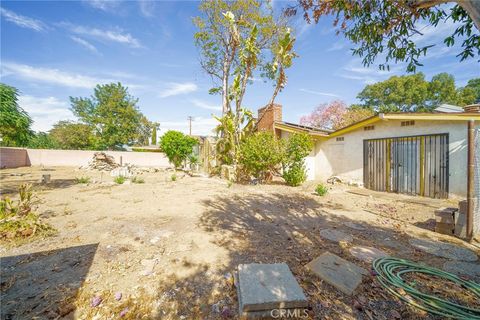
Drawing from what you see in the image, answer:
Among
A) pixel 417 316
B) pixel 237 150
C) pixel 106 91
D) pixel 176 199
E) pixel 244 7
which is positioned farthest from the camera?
pixel 106 91

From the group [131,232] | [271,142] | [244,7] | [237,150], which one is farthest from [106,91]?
[131,232]

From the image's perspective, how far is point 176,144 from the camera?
64.1 ft

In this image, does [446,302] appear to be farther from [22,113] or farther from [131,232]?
[22,113]

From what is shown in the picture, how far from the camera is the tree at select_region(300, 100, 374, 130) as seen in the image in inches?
939

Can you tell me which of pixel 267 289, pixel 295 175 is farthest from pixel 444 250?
pixel 295 175

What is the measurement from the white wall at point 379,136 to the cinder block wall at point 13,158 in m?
27.6

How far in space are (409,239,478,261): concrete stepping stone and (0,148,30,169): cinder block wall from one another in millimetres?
28965

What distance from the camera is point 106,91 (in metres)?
31.8

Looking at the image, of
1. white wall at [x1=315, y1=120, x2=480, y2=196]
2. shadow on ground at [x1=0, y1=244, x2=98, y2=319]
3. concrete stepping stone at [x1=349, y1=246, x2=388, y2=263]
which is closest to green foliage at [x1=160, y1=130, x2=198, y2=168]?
white wall at [x1=315, y1=120, x2=480, y2=196]

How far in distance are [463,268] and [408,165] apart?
22.3 ft

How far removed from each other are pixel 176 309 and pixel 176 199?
4.99 m

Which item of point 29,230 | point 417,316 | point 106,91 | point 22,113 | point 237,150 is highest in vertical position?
point 106,91

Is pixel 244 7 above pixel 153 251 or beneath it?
above

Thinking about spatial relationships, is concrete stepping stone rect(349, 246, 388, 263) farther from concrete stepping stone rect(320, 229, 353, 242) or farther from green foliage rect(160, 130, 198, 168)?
green foliage rect(160, 130, 198, 168)
